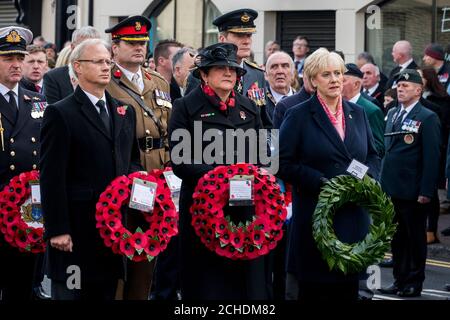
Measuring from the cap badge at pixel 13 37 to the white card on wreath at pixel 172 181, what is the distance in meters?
1.64

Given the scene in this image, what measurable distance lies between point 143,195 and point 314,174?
127 cm

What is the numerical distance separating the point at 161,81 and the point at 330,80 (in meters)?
1.86

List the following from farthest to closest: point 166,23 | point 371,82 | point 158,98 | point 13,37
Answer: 1. point 166,23
2. point 371,82
3. point 158,98
4. point 13,37

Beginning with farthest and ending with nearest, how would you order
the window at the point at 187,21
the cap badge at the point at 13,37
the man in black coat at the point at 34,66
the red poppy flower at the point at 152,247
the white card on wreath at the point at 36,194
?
1. the window at the point at 187,21
2. the man in black coat at the point at 34,66
3. the cap badge at the point at 13,37
4. the white card on wreath at the point at 36,194
5. the red poppy flower at the point at 152,247

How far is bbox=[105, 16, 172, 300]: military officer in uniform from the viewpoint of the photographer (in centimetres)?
962

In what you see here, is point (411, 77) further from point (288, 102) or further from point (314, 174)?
point (314, 174)

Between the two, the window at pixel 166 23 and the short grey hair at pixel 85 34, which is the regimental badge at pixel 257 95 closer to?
the short grey hair at pixel 85 34

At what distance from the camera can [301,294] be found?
891cm

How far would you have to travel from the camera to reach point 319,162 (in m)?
8.73

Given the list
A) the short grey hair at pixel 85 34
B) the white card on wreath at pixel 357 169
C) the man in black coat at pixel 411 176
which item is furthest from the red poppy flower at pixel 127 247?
the man in black coat at pixel 411 176

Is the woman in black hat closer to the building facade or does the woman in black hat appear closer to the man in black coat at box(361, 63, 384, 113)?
the man in black coat at box(361, 63, 384, 113)

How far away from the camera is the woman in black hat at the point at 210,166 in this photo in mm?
8617

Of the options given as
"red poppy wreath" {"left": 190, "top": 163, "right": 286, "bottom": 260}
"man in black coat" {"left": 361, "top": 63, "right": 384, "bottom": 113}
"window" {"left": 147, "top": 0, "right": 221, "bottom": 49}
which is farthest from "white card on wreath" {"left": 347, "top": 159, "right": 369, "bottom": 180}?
"window" {"left": 147, "top": 0, "right": 221, "bottom": 49}

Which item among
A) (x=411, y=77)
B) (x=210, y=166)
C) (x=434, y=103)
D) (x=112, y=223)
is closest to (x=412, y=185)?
(x=411, y=77)
